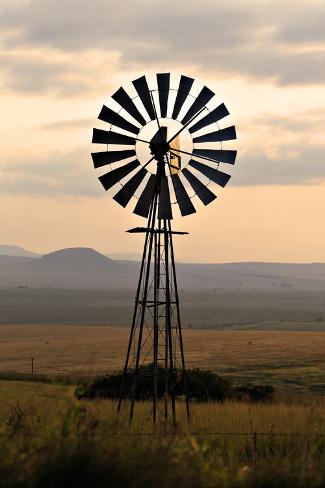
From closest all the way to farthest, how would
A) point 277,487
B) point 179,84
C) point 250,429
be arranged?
point 277,487 < point 250,429 < point 179,84

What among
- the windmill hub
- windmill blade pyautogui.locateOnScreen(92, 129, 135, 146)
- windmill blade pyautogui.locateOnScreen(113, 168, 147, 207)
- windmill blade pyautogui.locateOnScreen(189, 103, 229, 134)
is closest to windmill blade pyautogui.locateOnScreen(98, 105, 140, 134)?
windmill blade pyautogui.locateOnScreen(92, 129, 135, 146)

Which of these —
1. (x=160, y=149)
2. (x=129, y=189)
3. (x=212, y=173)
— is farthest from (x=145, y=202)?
(x=212, y=173)

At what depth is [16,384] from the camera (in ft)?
110

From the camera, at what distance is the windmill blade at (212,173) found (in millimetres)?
19922

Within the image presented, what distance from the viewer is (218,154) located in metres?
20.0

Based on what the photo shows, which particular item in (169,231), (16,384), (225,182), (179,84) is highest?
(179,84)

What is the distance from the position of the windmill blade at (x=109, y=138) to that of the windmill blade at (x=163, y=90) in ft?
3.53

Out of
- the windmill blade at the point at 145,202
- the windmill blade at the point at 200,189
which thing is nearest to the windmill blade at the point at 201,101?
the windmill blade at the point at 200,189

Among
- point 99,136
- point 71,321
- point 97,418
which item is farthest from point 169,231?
point 71,321

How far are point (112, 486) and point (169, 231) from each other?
12.4 metres

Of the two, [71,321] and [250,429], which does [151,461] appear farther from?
[71,321]

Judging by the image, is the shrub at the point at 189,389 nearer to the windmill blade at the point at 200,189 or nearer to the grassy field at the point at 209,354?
the grassy field at the point at 209,354

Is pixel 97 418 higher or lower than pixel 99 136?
lower

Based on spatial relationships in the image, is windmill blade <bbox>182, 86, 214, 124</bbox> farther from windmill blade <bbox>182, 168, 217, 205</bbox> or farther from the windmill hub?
windmill blade <bbox>182, 168, 217, 205</bbox>
